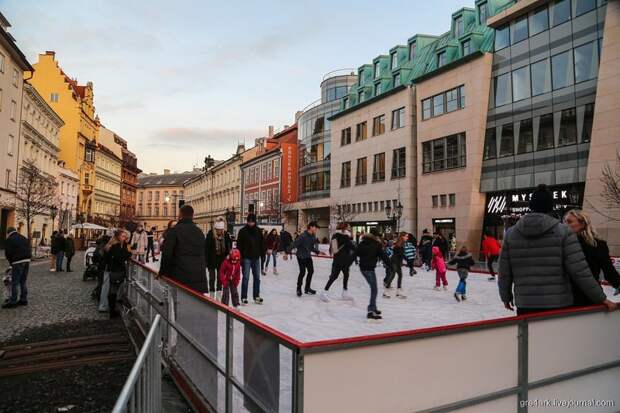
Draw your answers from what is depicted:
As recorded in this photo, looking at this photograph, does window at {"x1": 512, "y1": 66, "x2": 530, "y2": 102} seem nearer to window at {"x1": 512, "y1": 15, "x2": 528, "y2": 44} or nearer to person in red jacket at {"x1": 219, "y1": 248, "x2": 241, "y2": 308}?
window at {"x1": 512, "y1": 15, "x2": 528, "y2": 44}

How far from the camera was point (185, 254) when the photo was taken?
22.2 feet

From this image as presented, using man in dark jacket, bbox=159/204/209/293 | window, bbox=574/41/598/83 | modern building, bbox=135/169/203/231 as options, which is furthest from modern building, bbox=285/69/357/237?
modern building, bbox=135/169/203/231

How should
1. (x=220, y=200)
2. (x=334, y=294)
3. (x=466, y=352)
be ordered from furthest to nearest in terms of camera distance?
(x=220, y=200) < (x=334, y=294) < (x=466, y=352)

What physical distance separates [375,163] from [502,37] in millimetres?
14767

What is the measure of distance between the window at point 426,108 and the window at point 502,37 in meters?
6.33

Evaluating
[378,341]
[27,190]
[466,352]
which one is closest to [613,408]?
[466,352]

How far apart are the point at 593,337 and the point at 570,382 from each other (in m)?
0.46

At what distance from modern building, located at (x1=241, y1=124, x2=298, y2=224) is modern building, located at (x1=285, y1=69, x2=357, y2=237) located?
2728 mm

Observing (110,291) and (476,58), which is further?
(476,58)

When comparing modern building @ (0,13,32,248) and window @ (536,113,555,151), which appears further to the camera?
modern building @ (0,13,32,248)

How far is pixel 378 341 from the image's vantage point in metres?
2.71

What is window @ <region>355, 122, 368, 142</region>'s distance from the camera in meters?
44.1

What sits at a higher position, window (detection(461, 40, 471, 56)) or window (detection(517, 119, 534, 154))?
window (detection(461, 40, 471, 56))

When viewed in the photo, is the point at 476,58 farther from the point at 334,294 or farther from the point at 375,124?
the point at 334,294
